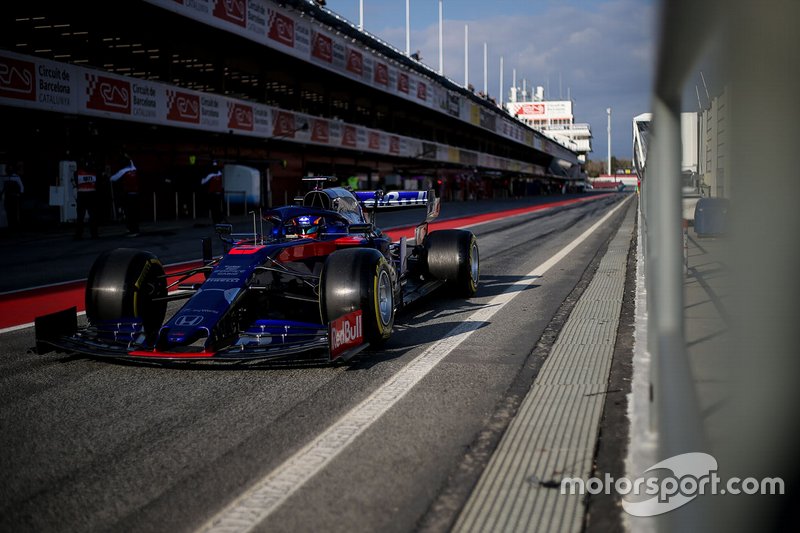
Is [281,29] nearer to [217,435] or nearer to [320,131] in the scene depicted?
[320,131]

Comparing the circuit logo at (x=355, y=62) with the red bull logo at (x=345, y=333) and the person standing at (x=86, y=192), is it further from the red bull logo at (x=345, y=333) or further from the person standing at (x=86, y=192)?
the red bull logo at (x=345, y=333)

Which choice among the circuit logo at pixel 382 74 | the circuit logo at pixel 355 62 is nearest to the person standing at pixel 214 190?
the circuit logo at pixel 355 62

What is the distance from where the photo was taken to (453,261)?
7.49m

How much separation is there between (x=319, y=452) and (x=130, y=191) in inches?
523

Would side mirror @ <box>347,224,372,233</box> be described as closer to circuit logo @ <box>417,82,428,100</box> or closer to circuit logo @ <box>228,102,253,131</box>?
circuit logo @ <box>228,102,253,131</box>

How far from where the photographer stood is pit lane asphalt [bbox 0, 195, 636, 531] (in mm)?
2652

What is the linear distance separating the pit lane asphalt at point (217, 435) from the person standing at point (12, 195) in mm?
12437

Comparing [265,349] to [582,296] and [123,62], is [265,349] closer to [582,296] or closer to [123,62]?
[582,296]

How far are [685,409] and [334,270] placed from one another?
361 centimetres

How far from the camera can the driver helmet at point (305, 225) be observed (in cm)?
639

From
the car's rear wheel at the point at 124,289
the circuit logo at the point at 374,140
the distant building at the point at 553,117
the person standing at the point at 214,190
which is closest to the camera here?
the car's rear wheel at the point at 124,289

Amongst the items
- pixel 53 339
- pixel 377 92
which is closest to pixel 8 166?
pixel 53 339

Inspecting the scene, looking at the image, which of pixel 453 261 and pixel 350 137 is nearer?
pixel 453 261

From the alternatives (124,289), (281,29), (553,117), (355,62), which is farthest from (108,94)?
(553,117)
